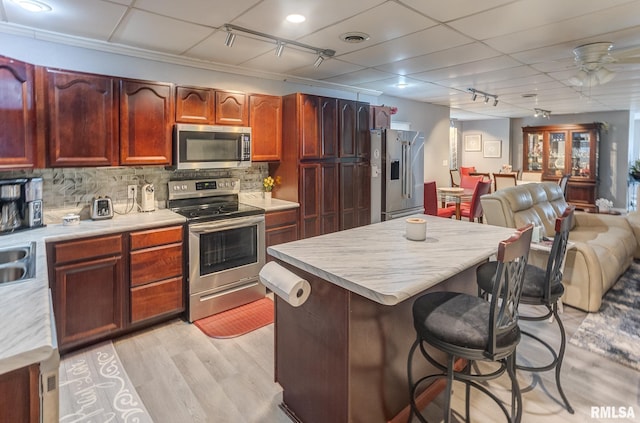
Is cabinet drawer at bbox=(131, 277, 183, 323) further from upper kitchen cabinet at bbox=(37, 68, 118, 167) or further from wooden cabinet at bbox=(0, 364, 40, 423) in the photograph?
wooden cabinet at bbox=(0, 364, 40, 423)

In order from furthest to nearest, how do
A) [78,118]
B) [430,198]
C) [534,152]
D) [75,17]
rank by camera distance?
[534,152] → [430,198] → [78,118] → [75,17]

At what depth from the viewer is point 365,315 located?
1679 mm

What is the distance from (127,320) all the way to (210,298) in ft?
2.22

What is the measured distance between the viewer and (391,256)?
6.10 ft

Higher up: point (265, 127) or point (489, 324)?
point (265, 127)

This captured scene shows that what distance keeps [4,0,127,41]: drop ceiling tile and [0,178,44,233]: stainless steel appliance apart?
3.65ft

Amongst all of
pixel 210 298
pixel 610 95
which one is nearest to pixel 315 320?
pixel 210 298

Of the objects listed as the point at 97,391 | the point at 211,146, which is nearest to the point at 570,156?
the point at 211,146

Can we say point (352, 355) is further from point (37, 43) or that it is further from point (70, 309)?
point (37, 43)

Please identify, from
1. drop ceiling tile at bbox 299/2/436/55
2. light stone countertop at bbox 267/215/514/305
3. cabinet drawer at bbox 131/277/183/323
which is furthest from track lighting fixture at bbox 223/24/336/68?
cabinet drawer at bbox 131/277/183/323

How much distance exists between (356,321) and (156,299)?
2.09 metres

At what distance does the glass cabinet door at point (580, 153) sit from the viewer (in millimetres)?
8391

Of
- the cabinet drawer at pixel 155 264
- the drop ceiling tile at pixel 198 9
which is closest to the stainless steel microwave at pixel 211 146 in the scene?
the cabinet drawer at pixel 155 264

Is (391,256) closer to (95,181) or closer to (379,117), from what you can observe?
(95,181)
